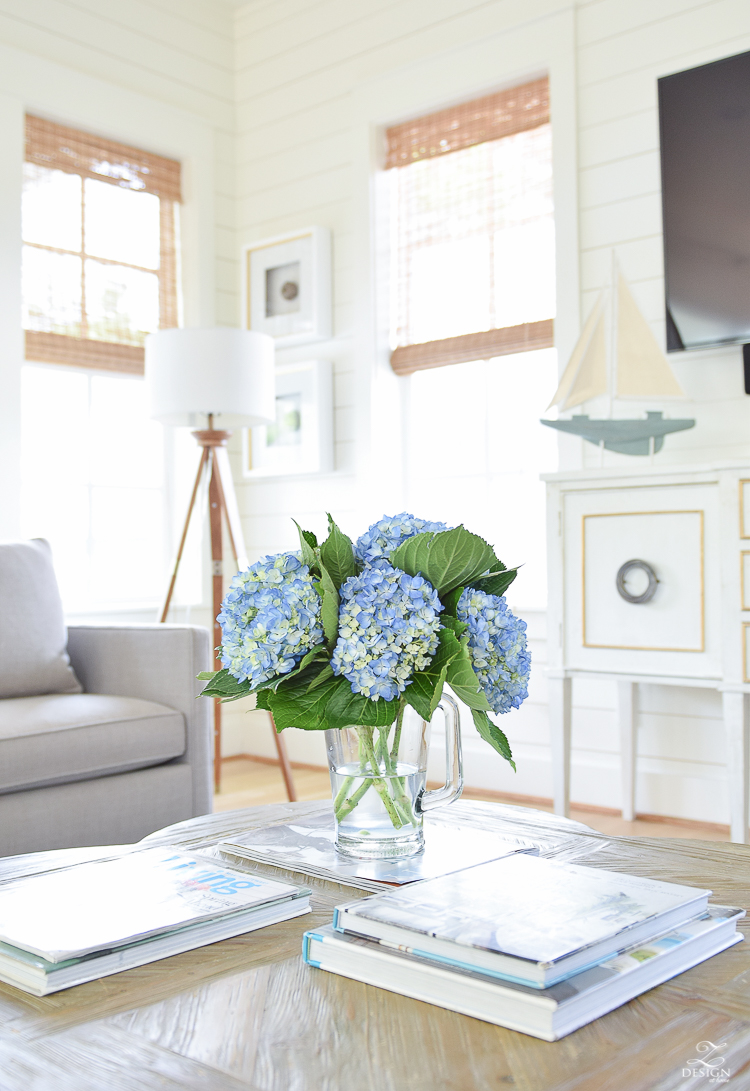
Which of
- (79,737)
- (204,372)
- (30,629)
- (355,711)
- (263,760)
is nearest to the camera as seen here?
(355,711)

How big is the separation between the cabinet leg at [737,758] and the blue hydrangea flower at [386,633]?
1.56m

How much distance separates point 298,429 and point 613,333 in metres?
1.46

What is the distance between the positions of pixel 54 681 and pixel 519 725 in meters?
1.58

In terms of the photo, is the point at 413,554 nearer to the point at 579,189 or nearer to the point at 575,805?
the point at 575,805

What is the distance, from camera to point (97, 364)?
3744mm

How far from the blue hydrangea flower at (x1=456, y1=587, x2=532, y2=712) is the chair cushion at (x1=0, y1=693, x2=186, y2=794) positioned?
129 cm

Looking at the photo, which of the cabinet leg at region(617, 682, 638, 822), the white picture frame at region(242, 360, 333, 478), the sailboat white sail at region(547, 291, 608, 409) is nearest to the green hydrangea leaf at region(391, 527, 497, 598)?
the sailboat white sail at region(547, 291, 608, 409)

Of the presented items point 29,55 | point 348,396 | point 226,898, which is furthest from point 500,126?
point 226,898

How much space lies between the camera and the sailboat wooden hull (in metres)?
2.74

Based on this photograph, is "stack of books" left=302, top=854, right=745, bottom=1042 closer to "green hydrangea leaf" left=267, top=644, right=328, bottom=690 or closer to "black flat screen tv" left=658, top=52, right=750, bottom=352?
"green hydrangea leaf" left=267, top=644, right=328, bottom=690

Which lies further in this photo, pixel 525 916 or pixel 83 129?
pixel 83 129

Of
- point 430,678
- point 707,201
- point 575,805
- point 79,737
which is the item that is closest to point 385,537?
point 430,678

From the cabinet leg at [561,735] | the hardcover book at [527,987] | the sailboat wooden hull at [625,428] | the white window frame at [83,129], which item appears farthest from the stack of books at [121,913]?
the white window frame at [83,129]

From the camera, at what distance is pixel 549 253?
3.36 metres
